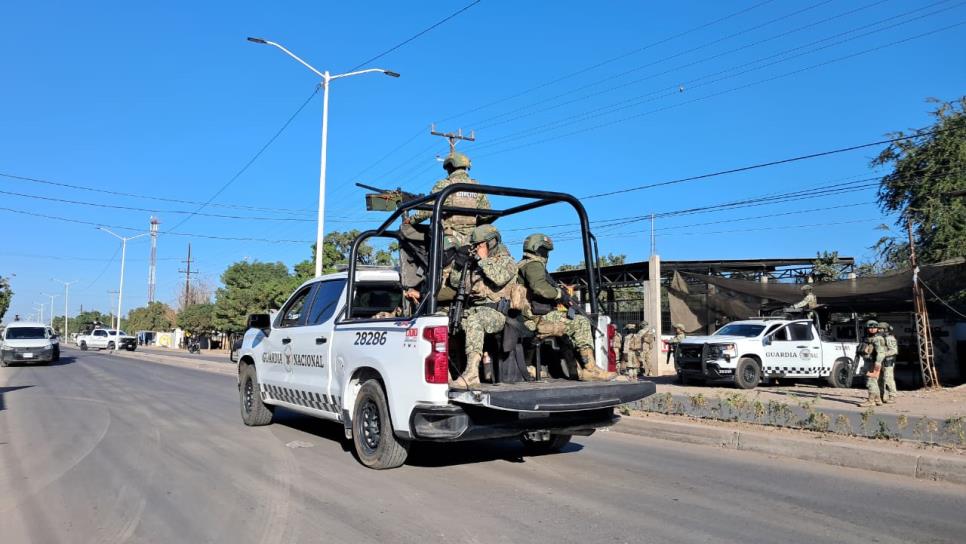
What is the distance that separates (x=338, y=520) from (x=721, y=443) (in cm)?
530

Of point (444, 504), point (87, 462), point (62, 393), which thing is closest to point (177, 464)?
point (87, 462)

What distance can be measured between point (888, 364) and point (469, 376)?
1115cm

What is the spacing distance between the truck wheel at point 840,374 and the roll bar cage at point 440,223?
44.5ft

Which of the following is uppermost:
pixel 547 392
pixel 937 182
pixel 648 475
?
pixel 937 182

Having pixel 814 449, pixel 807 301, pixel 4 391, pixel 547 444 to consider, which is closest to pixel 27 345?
pixel 4 391

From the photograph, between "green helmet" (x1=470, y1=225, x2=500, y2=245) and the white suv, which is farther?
the white suv

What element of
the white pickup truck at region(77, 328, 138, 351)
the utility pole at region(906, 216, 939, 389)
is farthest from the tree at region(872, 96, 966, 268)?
the white pickup truck at region(77, 328, 138, 351)

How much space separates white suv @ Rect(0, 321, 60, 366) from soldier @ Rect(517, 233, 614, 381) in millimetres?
26256

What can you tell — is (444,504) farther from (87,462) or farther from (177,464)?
(87,462)

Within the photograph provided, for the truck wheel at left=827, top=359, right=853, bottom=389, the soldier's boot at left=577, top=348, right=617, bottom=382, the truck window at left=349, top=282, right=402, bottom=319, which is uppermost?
the truck window at left=349, top=282, right=402, bottom=319

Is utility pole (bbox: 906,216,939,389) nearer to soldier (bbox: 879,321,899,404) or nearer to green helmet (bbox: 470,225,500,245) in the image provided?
Result: soldier (bbox: 879,321,899,404)

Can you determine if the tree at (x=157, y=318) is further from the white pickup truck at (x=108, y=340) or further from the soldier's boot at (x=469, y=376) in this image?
the soldier's boot at (x=469, y=376)

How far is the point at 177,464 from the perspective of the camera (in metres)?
6.95

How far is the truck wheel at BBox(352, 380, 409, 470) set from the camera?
6.27 m
